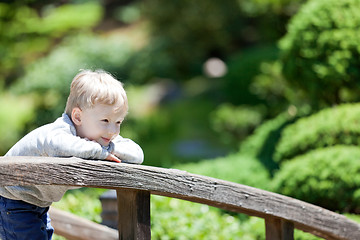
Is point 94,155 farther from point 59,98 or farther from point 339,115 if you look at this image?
point 59,98

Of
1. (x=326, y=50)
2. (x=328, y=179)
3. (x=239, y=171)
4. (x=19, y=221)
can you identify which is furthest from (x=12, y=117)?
(x=19, y=221)

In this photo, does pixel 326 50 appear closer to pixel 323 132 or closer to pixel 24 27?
pixel 323 132

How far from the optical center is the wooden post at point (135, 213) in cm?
219

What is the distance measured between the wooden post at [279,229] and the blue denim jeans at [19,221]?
3.30 ft

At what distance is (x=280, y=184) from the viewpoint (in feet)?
15.3

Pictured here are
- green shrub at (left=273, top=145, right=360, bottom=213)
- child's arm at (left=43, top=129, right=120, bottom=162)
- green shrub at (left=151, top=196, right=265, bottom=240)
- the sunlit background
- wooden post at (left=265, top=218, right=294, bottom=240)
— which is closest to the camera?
child's arm at (left=43, top=129, right=120, bottom=162)

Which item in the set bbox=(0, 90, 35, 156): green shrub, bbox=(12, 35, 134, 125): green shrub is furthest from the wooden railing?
bbox=(0, 90, 35, 156): green shrub

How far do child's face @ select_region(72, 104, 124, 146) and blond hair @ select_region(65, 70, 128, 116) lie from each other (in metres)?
0.02

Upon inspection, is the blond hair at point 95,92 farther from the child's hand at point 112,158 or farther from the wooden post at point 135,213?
the wooden post at point 135,213

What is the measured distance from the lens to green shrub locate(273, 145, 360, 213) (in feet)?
14.3

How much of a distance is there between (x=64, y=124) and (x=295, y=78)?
14.0ft

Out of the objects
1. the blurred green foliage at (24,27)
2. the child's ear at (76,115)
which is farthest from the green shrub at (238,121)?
the child's ear at (76,115)

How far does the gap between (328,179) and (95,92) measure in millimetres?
2738

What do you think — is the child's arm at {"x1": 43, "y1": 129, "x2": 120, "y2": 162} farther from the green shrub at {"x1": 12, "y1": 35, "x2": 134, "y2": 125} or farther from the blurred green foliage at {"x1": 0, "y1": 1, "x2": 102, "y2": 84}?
the blurred green foliage at {"x1": 0, "y1": 1, "x2": 102, "y2": 84}
